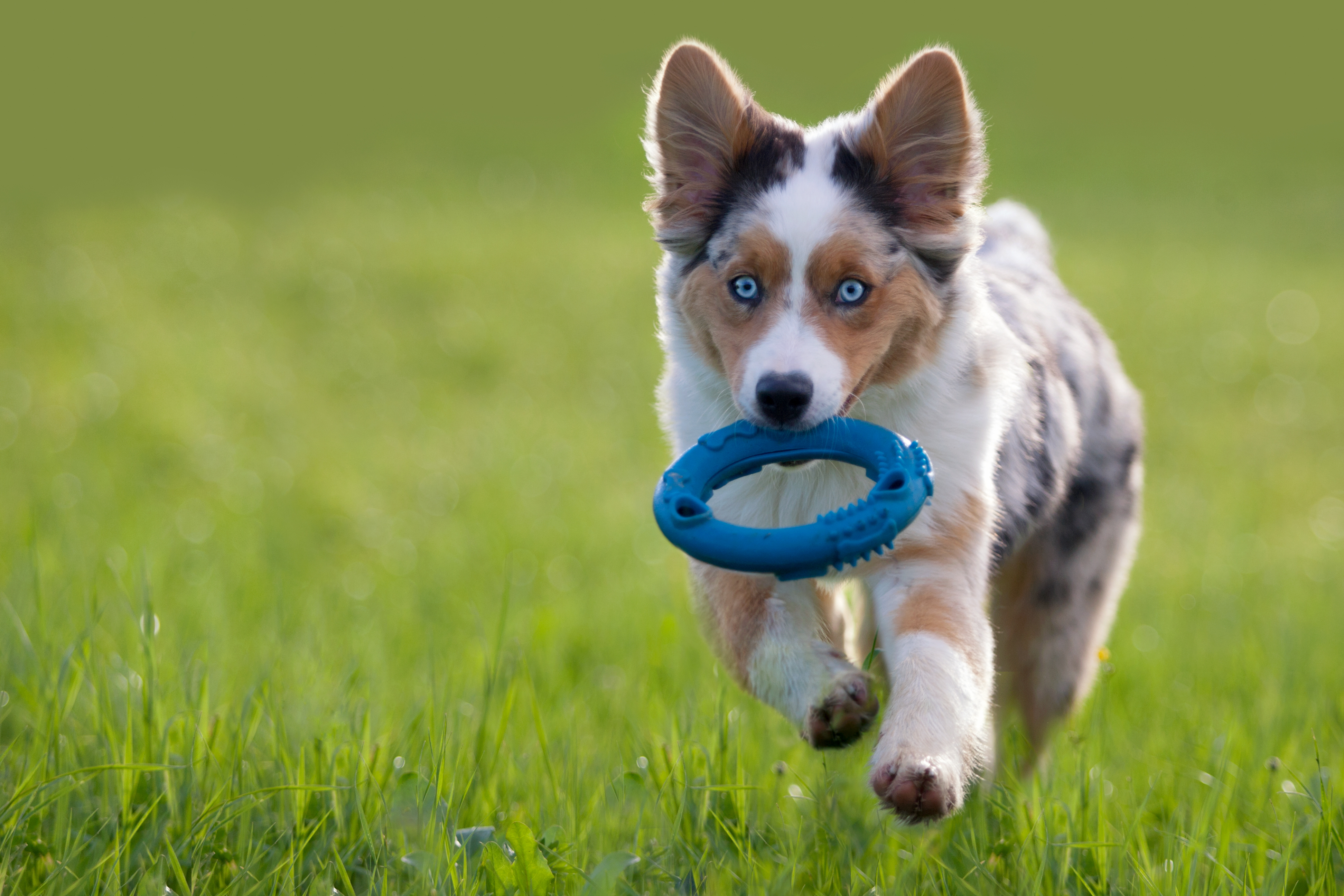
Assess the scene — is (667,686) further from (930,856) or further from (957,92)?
(957,92)

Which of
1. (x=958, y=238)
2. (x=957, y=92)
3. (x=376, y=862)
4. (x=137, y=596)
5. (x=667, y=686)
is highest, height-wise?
(x=957, y=92)

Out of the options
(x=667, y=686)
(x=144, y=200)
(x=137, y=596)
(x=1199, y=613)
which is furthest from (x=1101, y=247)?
(x=137, y=596)

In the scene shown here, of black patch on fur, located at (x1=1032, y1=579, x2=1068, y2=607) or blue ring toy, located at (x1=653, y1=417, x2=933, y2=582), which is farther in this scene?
black patch on fur, located at (x1=1032, y1=579, x2=1068, y2=607)

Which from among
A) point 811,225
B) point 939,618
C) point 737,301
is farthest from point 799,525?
point 811,225

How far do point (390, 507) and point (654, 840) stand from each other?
5.51m

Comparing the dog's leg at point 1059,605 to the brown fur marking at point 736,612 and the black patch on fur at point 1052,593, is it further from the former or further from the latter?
the brown fur marking at point 736,612

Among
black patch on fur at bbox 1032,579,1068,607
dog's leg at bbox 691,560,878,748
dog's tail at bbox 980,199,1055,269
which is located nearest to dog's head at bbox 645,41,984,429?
dog's leg at bbox 691,560,878,748

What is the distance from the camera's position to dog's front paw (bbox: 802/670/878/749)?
9.32 feet

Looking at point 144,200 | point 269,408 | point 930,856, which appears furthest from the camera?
point 144,200

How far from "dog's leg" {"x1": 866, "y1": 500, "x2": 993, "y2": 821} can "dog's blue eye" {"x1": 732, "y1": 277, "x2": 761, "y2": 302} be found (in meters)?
0.79

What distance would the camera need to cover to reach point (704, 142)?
11.8 feet

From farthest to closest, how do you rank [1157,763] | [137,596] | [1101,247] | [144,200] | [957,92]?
[1101,247]
[144,200]
[137,596]
[1157,763]
[957,92]

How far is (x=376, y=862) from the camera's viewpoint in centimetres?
284

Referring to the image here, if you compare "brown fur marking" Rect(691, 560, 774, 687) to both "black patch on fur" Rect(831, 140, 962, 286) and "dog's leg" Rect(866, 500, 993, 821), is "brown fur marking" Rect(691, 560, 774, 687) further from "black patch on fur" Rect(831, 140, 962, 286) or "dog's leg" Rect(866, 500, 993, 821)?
"black patch on fur" Rect(831, 140, 962, 286)
